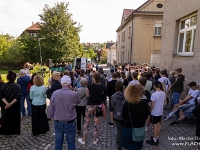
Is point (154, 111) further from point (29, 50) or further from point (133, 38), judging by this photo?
point (29, 50)

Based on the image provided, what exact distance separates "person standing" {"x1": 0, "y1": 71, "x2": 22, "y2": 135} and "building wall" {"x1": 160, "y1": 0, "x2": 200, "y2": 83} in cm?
680

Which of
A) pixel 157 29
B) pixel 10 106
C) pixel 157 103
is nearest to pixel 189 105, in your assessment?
pixel 157 103

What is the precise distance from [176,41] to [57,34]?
65.5ft

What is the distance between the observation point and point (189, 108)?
5129mm

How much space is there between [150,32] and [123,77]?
574 inches

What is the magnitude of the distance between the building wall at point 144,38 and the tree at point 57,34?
11.5 meters

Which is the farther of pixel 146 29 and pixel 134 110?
pixel 146 29

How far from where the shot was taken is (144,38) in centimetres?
1922

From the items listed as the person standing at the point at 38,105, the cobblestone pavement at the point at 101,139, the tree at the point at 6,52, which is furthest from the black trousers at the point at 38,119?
the tree at the point at 6,52

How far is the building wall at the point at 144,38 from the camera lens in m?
18.9

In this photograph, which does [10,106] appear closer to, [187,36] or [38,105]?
[38,105]

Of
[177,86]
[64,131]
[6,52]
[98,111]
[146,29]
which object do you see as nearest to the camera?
[64,131]

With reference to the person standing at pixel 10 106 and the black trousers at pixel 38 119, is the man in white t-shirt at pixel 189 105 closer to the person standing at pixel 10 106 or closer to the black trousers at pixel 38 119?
the black trousers at pixel 38 119

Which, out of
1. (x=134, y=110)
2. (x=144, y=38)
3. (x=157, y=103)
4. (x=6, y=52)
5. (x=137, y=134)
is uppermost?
(x=144, y=38)
